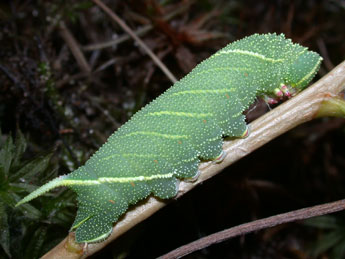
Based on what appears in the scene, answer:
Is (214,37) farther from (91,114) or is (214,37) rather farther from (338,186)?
(338,186)

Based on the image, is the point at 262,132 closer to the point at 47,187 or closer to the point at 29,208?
the point at 47,187

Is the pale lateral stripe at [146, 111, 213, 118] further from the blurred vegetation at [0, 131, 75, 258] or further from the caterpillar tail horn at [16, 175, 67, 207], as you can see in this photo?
the blurred vegetation at [0, 131, 75, 258]

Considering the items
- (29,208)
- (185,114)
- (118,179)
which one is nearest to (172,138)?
(185,114)

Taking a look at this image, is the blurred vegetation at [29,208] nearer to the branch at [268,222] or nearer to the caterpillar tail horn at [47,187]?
the caterpillar tail horn at [47,187]

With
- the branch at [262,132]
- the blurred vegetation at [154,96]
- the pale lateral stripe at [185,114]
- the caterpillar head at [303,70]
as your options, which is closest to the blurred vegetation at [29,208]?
the blurred vegetation at [154,96]

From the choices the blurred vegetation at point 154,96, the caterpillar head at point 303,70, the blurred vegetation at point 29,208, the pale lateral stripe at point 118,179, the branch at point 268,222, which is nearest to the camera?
the branch at point 268,222

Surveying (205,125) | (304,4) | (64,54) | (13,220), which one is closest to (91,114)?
(64,54)

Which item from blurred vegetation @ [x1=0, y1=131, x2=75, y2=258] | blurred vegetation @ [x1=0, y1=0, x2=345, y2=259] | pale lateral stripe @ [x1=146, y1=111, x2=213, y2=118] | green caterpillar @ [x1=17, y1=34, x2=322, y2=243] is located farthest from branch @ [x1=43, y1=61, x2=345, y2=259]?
blurred vegetation @ [x1=0, y1=0, x2=345, y2=259]

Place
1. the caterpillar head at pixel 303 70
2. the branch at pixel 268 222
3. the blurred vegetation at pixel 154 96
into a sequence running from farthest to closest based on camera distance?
the blurred vegetation at pixel 154 96
the caterpillar head at pixel 303 70
the branch at pixel 268 222
